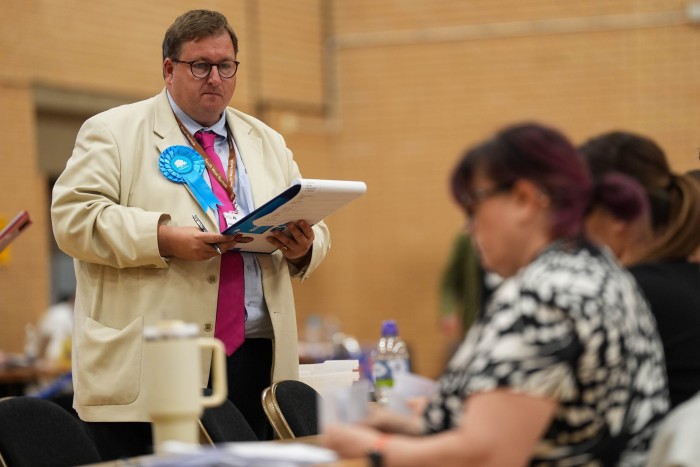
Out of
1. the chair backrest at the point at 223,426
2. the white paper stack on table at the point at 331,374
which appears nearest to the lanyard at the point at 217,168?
the white paper stack on table at the point at 331,374

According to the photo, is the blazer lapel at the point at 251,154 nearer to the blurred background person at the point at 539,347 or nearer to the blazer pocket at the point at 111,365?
the blazer pocket at the point at 111,365

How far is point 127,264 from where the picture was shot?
3258 mm

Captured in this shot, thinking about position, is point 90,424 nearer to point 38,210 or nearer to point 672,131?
point 38,210

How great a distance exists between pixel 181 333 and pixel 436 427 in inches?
19.7

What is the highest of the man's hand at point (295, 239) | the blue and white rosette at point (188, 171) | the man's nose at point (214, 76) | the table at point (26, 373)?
the man's nose at point (214, 76)

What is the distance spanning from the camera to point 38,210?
873cm

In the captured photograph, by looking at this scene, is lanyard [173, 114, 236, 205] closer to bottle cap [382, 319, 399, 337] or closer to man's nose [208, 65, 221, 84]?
man's nose [208, 65, 221, 84]

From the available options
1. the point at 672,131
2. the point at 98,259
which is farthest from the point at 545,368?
the point at 672,131

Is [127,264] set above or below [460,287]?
above

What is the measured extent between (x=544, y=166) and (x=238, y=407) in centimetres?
194

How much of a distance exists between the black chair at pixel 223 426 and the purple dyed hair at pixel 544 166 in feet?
3.89

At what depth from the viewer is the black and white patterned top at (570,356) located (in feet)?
5.79

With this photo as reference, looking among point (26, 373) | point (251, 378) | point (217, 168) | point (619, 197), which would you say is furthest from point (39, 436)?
point (26, 373)

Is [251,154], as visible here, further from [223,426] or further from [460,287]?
[460,287]
